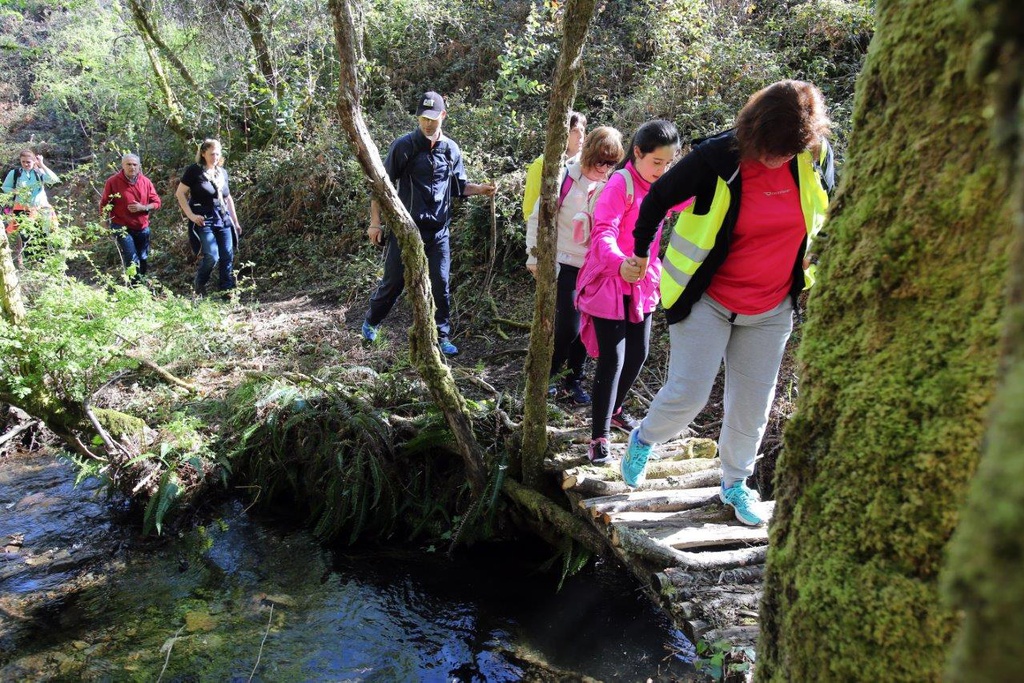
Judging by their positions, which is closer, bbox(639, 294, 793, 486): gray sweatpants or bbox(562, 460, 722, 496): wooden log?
bbox(639, 294, 793, 486): gray sweatpants

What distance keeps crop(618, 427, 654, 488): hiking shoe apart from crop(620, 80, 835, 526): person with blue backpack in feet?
0.80

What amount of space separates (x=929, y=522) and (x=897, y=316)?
46cm

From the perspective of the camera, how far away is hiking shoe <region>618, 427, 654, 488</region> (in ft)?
11.8

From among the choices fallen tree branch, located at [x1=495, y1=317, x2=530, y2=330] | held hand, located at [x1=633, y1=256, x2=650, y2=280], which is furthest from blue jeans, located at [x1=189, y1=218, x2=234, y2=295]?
held hand, located at [x1=633, y1=256, x2=650, y2=280]

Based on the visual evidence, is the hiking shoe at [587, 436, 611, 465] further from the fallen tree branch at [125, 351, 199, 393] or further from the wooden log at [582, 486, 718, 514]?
the fallen tree branch at [125, 351, 199, 393]

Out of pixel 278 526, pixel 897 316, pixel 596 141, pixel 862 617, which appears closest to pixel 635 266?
pixel 596 141

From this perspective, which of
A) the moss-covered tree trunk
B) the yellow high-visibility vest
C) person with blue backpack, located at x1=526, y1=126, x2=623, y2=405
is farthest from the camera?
person with blue backpack, located at x1=526, y1=126, x2=623, y2=405

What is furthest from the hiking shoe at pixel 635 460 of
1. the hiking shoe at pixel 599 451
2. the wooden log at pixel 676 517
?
the hiking shoe at pixel 599 451

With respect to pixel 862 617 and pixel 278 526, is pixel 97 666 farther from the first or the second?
pixel 862 617

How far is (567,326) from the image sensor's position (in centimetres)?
509

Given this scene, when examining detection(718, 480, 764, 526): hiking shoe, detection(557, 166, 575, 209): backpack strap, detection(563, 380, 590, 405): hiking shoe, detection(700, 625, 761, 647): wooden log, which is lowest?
detection(563, 380, 590, 405): hiking shoe

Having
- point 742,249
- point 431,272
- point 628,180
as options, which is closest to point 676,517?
point 742,249

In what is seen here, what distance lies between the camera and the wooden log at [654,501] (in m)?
3.61

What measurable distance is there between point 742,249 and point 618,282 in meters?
0.97
